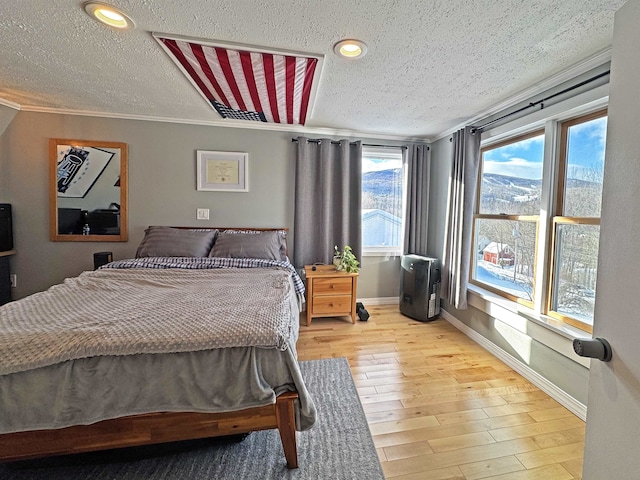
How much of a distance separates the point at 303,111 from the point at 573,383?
306 cm

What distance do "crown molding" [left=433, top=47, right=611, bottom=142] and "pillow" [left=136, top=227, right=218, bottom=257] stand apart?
3024mm

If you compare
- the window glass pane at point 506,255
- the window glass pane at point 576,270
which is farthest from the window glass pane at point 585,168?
the window glass pane at point 506,255

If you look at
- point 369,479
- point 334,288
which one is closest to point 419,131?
point 334,288

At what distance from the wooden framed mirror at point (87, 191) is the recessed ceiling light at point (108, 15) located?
74.8 inches

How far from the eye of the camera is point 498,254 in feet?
9.11

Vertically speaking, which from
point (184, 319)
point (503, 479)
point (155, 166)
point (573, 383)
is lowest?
point (503, 479)

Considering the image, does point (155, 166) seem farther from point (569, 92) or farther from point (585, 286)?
point (585, 286)

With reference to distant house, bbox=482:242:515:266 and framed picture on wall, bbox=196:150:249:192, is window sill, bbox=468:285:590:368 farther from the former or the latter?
framed picture on wall, bbox=196:150:249:192

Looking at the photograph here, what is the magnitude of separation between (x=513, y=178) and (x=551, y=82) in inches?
31.3

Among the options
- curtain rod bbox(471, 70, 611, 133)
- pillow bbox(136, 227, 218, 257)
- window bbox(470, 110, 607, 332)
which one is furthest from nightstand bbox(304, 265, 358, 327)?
curtain rod bbox(471, 70, 611, 133)

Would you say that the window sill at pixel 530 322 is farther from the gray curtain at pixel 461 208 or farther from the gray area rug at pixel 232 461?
the gray area rug at pixel 232 461

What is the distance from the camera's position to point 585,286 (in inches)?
76.5

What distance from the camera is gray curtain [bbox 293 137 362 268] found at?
3.50m

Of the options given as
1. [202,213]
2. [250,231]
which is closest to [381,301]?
[250,231]
